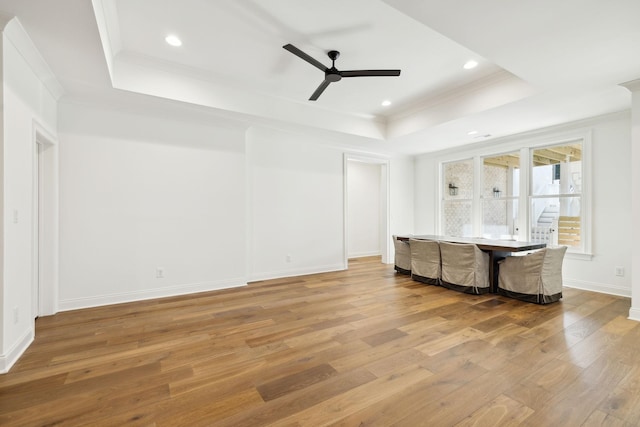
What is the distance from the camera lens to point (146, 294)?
13.0 feet

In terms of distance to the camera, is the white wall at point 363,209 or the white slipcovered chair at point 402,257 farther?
the white wall at point 363,209

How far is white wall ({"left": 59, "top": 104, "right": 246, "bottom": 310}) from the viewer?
3.60 meters

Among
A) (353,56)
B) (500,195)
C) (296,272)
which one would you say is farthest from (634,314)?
(296,272)

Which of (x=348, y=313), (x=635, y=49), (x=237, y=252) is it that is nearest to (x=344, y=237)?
(x=237, y=252)

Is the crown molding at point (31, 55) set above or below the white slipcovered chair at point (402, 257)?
above

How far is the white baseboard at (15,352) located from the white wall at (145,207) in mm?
1062

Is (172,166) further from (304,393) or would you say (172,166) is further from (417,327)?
(417,327)

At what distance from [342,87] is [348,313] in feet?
10.1

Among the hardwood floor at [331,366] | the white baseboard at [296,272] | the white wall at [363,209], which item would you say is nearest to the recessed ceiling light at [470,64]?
the hardwood floor at [331,366]

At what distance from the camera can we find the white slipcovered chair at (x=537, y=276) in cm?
366

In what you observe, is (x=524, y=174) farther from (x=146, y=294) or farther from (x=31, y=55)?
(x=31, y=55)

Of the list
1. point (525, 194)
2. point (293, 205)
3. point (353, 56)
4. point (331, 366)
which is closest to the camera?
point (331, 366)

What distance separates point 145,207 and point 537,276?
5.31 m

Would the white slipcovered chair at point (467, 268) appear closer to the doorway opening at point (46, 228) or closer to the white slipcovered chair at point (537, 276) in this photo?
the white slipcovered chair at point (537, 276)
